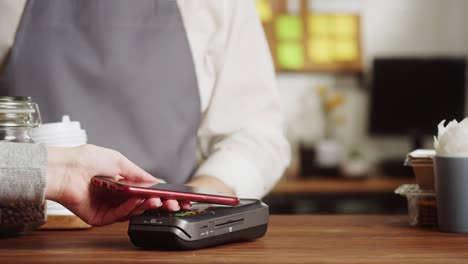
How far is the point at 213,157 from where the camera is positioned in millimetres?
1623

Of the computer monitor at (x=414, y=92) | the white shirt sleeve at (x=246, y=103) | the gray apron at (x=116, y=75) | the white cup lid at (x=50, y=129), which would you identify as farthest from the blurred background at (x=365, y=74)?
the white cup lid at (x=50, y=129)

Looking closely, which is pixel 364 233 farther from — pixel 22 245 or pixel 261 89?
pixel 261 89

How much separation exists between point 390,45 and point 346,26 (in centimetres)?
Result: 27

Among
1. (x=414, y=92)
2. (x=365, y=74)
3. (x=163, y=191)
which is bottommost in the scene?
(x=414, y=92)

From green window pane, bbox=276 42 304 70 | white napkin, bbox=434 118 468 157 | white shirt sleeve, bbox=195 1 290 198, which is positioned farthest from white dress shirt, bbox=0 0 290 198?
green window pane, bbox=276 42 304 70

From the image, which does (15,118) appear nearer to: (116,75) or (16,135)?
(16,135)

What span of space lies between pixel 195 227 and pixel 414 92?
3491 millimetres

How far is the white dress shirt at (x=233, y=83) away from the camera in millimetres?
1718

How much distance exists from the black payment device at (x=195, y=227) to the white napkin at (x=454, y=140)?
0.31 meters

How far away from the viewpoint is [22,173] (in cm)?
101

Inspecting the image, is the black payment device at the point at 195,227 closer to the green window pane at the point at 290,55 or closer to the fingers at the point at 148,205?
the fingers at the point at 148,205

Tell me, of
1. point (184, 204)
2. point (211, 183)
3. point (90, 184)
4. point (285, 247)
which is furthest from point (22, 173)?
point (211, 183)

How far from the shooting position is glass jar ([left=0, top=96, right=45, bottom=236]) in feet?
3.86

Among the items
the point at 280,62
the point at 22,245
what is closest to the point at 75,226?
the point at 22,245
